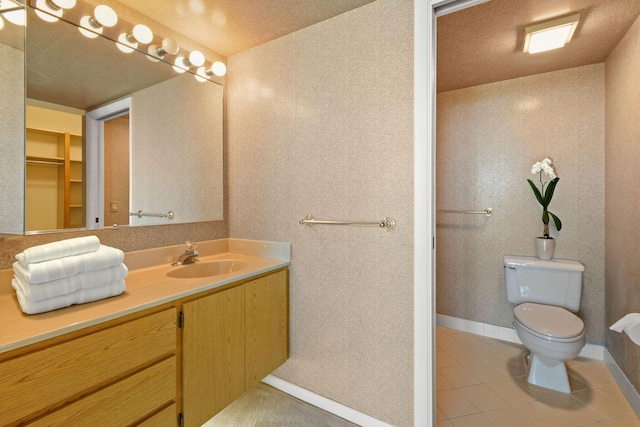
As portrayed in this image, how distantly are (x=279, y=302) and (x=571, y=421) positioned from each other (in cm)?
170

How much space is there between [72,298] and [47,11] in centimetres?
124

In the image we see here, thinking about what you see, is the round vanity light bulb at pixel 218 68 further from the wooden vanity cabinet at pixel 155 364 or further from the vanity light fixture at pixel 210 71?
the wooden vanity cabinet at pixel 155 364

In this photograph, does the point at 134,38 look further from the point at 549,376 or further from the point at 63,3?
the point at 549,376

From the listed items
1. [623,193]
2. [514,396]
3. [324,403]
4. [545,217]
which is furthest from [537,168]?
[324,403]

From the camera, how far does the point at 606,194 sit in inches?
83.8

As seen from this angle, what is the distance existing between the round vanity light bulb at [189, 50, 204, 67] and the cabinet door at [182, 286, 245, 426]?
136cm

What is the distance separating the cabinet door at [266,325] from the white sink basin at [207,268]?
0.68 ft

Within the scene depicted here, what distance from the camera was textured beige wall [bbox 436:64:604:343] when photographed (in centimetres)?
220

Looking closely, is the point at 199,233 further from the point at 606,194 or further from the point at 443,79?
the point at 606,194

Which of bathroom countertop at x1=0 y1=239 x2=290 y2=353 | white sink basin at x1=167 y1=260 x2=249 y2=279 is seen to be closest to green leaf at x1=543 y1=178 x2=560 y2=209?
bathroom countertop at x1=0 y1=239 x2=290 y2=353

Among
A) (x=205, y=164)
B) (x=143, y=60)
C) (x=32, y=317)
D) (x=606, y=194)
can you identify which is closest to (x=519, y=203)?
(x=606, y=194)

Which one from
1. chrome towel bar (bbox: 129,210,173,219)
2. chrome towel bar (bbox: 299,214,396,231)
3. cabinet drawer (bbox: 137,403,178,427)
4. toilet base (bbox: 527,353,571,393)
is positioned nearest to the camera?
cabinet drawer (bbox: 137,403,178,427)

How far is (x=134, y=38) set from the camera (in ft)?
5.07

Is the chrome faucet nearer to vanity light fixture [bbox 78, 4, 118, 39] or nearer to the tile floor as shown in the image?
vanity light fixture [bbox 78, 4, 118, 39]
